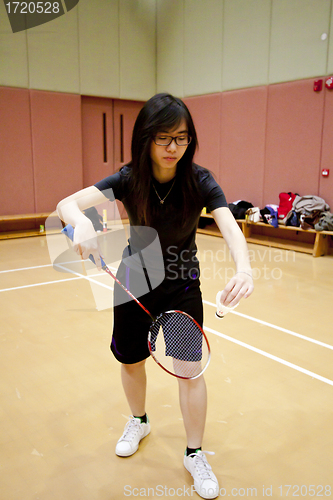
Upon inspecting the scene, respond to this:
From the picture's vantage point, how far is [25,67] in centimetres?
837

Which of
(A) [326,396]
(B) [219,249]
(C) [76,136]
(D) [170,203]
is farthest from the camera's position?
(C) [76,136]

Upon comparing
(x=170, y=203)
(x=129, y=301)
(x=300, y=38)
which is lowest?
(x=129, y=301)

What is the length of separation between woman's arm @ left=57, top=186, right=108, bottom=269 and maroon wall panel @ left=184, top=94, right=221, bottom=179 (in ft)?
24.3

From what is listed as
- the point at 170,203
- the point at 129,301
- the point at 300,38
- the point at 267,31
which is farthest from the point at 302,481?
the point at 267,31

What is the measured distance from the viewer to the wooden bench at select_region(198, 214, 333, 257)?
6.75 meters

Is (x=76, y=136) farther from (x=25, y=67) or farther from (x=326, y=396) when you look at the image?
(x=326, y=396)

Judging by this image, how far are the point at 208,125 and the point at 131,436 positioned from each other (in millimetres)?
8057

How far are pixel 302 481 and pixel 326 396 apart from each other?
823 mm

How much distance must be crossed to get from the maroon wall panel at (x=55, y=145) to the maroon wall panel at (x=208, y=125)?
267 centimetres

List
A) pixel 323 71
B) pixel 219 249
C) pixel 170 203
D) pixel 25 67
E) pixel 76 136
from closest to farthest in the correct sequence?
pixel 170 203 → pixel 323 71 → pixel 219 249 → pixel 25 67 → pixel 76 136

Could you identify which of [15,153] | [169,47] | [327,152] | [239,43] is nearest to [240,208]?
[327,152]

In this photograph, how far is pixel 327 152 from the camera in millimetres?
6984

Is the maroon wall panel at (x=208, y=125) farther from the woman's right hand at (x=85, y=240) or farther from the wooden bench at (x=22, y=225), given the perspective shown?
the woman's right hand at (x=85, y=240)

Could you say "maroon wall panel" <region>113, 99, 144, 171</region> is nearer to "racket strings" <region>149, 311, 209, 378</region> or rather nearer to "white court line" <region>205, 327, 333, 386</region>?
"white court line" <region>205, 327, 333, 386</region>
